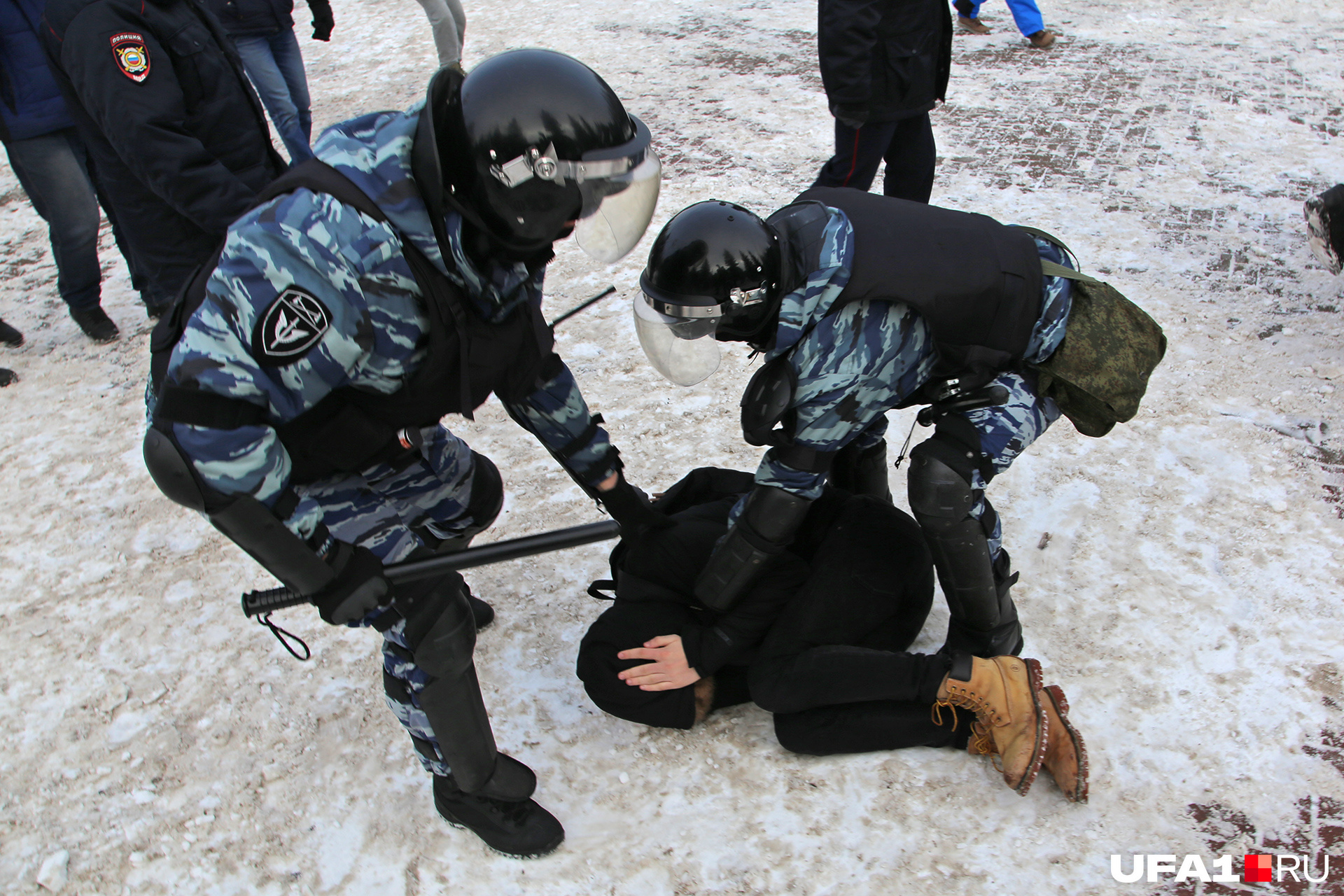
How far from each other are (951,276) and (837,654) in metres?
0.96

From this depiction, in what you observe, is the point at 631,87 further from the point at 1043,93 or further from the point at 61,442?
the point at 61,442

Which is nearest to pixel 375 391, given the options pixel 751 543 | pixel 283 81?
pixel 751 543

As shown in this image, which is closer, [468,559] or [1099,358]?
[468,559]

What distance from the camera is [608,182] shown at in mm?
1683

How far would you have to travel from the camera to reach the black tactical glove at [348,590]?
5.66 feet

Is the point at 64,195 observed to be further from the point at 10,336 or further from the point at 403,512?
the point at 403,512

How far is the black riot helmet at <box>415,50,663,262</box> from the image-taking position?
5.24 ft

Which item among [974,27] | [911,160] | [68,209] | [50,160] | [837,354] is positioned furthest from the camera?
[974,27]

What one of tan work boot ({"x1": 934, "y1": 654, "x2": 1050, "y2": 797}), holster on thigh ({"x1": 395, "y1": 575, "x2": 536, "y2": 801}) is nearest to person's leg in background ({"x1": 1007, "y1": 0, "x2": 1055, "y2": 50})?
tan work boot ({"x1": 934, "y1": 654, "x2": 1050, "y2": 797})

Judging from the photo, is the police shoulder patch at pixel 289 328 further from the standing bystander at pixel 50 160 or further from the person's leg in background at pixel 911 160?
the person's leg in background at pixel 911 160

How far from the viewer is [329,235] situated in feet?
5.05

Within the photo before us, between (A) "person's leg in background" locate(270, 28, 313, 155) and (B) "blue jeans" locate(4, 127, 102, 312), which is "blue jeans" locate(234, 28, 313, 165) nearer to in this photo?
(A) "person's leg in background" locate(270, 28, 313, 155)

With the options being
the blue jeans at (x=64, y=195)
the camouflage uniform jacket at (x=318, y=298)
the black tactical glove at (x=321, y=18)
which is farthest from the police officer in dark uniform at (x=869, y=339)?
the black tactical glove at (x=321, y=18)

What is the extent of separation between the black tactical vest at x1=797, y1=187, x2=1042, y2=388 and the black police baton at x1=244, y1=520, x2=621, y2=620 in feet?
2.65
